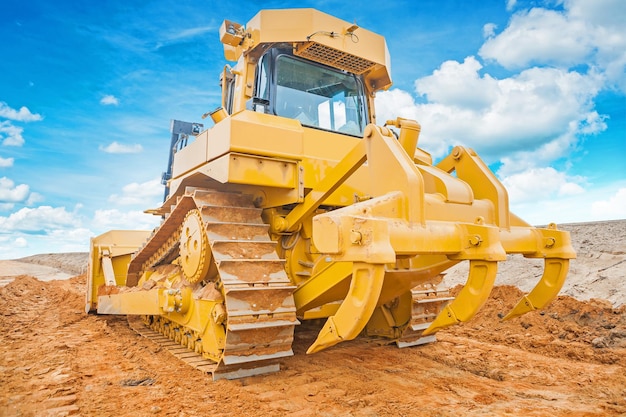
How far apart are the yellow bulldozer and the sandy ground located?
332mm

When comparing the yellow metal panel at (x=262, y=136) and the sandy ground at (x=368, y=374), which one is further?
the yellow metal panel at (x=262, y=136)

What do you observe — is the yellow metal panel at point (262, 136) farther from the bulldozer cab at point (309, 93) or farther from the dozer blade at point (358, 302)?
the dozer blade at point (358, 302)

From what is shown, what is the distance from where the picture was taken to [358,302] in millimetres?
2744

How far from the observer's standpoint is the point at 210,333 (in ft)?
13.5

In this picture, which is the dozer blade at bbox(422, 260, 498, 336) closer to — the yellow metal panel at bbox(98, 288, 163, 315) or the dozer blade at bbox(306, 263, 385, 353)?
the dozer blade at bbox(306, 263, 385, 353)

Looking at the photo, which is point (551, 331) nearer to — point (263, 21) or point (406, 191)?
point (406, 191)

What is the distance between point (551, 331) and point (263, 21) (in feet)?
16.8

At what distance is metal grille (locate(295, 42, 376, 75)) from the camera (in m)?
5.12

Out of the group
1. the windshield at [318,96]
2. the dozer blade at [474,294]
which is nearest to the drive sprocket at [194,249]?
the windshield at [318,96]

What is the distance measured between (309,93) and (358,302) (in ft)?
10.5

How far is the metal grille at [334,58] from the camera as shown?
512cm

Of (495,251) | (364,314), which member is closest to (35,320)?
(364,314)

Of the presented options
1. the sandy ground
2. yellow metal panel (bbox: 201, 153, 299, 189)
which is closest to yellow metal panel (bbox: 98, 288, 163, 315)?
the sandy ground

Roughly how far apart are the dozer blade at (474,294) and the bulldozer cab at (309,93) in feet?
8.61
